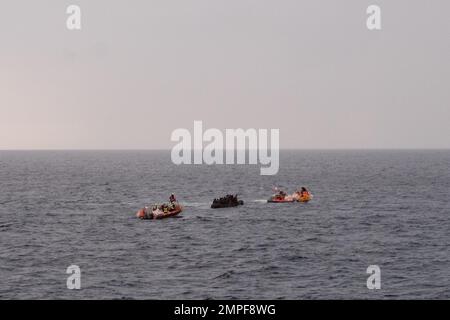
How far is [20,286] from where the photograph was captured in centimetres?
4031

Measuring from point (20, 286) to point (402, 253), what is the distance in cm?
3329

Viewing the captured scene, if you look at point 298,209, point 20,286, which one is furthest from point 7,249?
point 298,209

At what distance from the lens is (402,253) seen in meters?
52.0

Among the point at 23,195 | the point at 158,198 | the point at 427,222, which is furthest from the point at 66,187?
the point at 427,222

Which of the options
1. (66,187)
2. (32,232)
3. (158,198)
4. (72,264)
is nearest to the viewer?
(72,264)

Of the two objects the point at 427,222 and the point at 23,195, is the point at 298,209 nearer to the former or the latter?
the point at 427,222

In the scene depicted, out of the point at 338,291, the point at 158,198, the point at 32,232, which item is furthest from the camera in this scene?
the point at 158,198

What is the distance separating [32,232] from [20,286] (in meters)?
26.1
